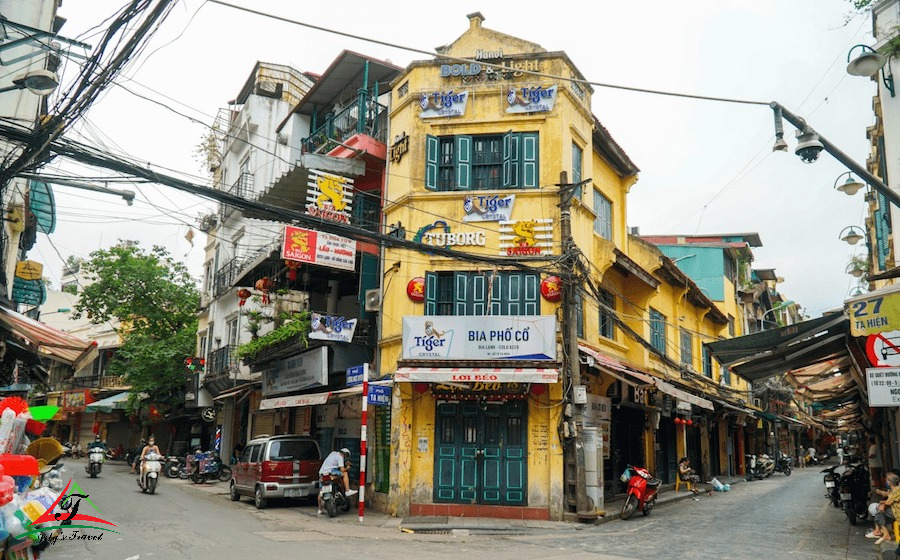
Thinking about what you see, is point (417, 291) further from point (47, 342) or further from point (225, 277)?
point (225, 277)

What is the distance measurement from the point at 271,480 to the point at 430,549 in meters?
7.30

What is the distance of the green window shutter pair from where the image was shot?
16375mm

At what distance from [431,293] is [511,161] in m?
3.89

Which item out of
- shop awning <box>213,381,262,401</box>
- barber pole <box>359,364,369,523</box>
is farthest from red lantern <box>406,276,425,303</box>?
shop awning <box>213,381,262,401</box>

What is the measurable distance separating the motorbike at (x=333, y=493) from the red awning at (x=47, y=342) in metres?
5.84

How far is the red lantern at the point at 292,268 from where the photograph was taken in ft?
60.7

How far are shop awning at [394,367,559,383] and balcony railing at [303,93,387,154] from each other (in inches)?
283

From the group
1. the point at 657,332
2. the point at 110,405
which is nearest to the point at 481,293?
the point at 657,332

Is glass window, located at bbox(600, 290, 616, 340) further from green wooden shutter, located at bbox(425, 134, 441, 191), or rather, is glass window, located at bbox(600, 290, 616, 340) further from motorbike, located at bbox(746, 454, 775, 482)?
motorbike, located at bbox(746, 454, 775, 482)

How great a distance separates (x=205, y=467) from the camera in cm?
2408

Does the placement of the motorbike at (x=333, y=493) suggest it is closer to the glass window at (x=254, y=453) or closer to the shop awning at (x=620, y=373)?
the glass window at (x=254, y=453)

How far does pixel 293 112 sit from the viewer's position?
2422cm

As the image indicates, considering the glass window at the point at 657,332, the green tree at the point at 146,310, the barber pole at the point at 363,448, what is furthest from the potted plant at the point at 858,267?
the green tree at the point at 146,310

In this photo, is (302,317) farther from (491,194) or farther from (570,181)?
(570,181)
